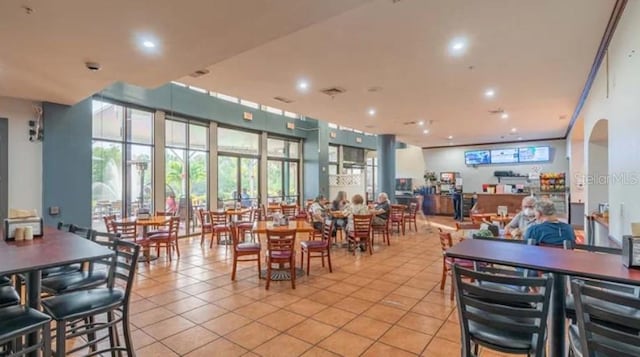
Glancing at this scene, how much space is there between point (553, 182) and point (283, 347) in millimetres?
11578

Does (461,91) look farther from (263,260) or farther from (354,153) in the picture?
(354,153)

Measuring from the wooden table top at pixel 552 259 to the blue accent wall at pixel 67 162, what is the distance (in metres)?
5.99

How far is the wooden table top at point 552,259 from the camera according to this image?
1.69 metres

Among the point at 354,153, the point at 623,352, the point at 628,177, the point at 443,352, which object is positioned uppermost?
the point at 354,153

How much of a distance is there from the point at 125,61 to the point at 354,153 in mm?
11748

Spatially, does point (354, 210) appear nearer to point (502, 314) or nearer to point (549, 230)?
point (549, 230)

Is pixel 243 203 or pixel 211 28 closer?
pixel 211 28

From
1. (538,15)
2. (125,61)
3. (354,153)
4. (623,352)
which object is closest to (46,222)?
(125,61)

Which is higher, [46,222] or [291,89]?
[291,89]

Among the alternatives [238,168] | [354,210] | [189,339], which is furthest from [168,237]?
[238,168]

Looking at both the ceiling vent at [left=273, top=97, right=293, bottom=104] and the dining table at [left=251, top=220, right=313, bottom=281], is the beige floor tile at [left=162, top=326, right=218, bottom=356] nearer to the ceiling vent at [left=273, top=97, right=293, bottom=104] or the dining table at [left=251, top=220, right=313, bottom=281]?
the dining table at [left=251, top=220, right=313, bottom=281]

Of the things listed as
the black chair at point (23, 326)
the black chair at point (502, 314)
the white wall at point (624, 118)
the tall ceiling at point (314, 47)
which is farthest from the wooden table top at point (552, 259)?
the black chair at point (23, 326)

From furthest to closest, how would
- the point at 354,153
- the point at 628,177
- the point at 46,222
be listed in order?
the point at 354,153, the point at 46,222, the point at 628,177

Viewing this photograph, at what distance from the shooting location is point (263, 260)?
→ 570 cm
